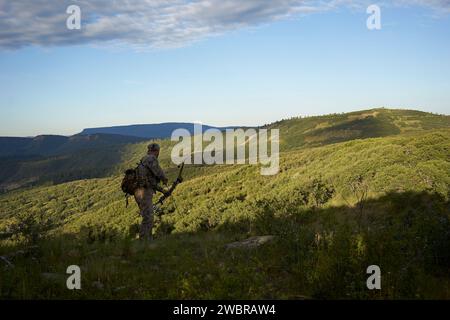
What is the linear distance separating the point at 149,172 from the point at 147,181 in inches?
9.0

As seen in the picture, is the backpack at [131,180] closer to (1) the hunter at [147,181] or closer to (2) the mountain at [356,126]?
(1) the hunter at [147,181]

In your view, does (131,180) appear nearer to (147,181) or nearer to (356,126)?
(147,181)

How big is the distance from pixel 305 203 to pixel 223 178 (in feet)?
73.3

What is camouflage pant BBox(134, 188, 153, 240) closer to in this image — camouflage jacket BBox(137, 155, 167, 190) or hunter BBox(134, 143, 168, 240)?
hunter BBox(134, 143, 168, 240)

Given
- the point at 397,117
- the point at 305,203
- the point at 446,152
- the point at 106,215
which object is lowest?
the point at 106,215

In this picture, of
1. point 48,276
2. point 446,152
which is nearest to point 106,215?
point 446,152

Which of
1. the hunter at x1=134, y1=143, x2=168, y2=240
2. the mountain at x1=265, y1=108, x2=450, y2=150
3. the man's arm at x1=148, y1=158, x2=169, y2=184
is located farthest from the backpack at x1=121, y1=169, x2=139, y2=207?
the mountain at x1=265, y1=108, x2=450, y2=150

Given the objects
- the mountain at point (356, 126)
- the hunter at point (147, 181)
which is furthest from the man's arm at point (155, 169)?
the mountain at point (356, 126)

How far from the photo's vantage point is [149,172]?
9.77m

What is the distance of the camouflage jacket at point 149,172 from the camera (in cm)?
964

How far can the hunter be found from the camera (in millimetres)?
9664

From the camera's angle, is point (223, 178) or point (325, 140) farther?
point (325, 140)
